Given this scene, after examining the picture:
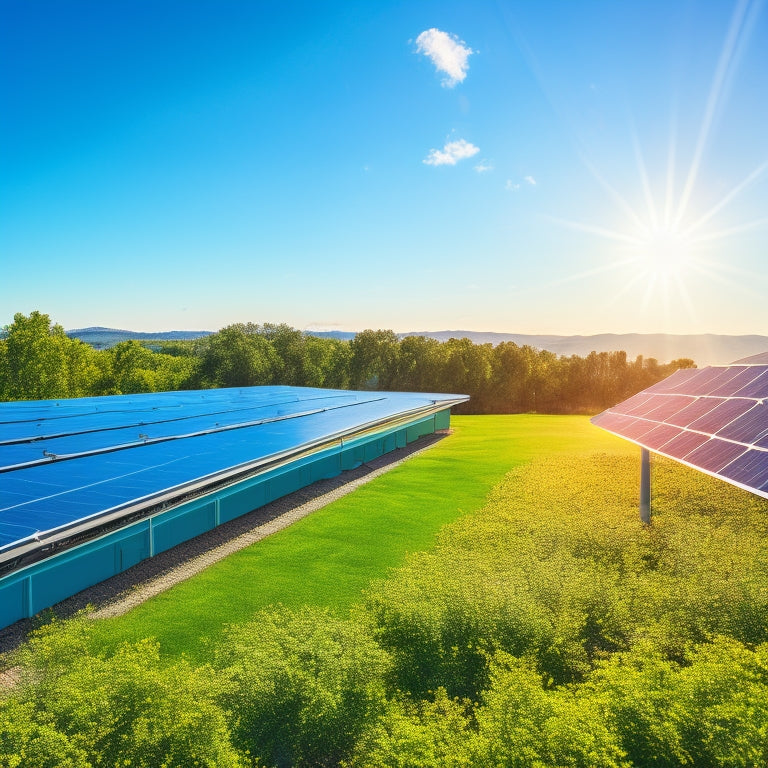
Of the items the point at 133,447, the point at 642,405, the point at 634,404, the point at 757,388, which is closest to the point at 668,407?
the point at 642,405

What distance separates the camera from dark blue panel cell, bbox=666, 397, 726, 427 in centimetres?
1694

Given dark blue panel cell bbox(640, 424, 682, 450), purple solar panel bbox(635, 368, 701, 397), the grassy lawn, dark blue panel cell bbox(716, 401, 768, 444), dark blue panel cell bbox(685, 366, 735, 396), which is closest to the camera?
the grassy lawn

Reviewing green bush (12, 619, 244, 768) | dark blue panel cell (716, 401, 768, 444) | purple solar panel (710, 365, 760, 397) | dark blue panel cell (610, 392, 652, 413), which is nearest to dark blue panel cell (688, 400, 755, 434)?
dark blue panel cell (716, 401, 768, 444)

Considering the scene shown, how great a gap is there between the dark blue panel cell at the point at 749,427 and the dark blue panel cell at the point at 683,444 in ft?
1.86

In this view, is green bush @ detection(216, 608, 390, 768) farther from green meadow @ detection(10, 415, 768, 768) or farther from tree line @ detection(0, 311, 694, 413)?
tree line @ detection(0, 311, 694, 413)

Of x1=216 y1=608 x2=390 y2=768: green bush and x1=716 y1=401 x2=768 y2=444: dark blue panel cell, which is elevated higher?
x1=716 y1=401 x2=768 y2=444: dark blue panel cell

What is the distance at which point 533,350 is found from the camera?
8588 centimetres

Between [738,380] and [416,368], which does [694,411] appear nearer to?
[738,380]

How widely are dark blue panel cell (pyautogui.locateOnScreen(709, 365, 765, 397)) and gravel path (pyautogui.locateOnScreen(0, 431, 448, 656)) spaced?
52.0ft

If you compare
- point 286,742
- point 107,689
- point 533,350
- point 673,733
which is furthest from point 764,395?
point 533,350

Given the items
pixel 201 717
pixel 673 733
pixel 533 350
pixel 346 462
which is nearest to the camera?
pixel 673 733

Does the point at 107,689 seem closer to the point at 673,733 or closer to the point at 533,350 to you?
the point at 673,733

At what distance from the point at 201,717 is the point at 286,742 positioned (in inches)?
51.5

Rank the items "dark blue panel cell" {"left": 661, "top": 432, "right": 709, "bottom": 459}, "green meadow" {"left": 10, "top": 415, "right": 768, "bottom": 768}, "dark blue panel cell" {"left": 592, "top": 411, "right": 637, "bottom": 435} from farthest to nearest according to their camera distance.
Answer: "dark blue panel cell" {"left": 592, "top": 411, "right": 637, "bottom": 435} < "dark blue panel cell" {"left": 661, "top": 432, "right": 709, "bottom": 459} < "green meadow" {"left": 10, "top": 415, "right": 768, "bottom": 768}
